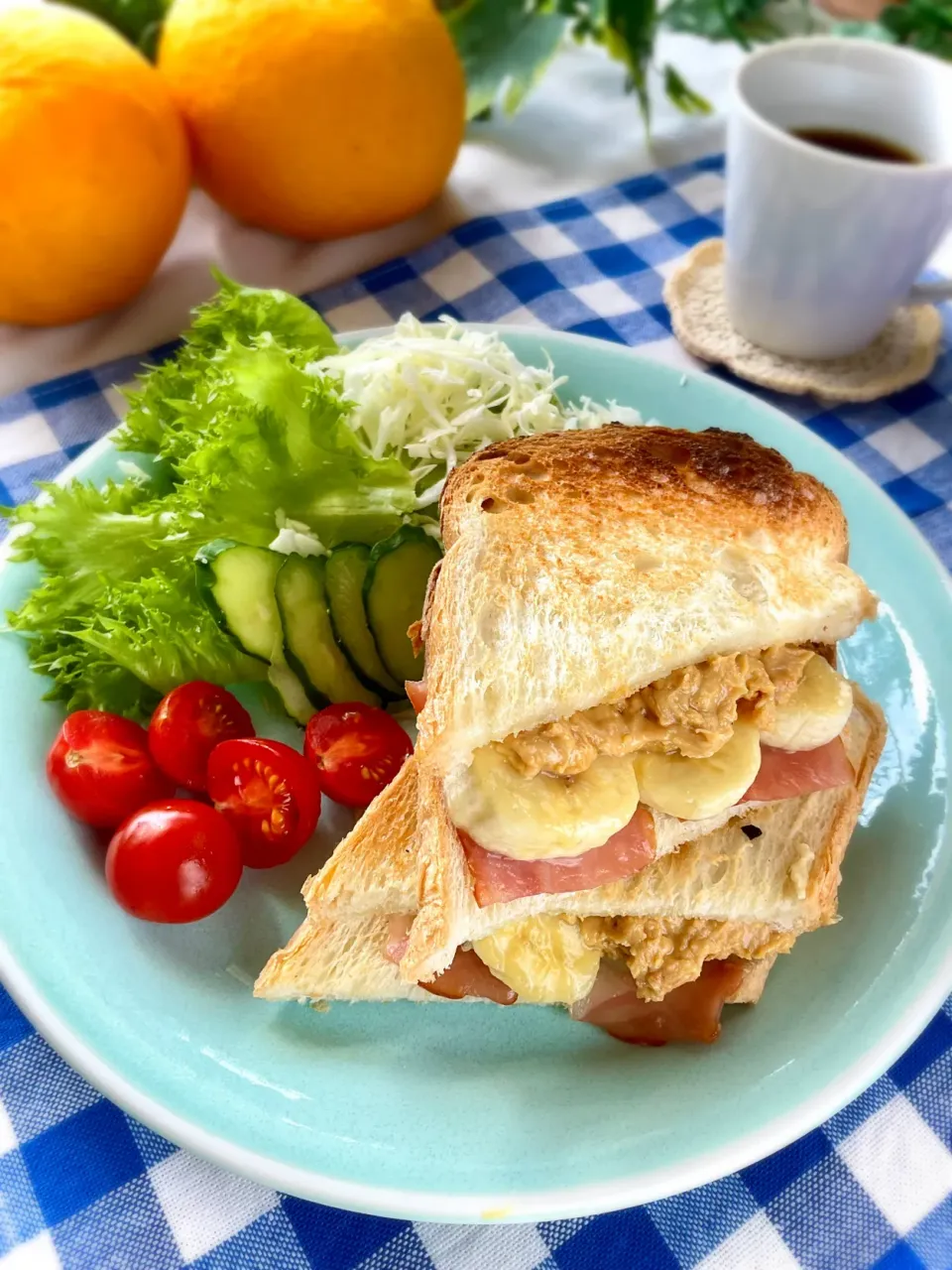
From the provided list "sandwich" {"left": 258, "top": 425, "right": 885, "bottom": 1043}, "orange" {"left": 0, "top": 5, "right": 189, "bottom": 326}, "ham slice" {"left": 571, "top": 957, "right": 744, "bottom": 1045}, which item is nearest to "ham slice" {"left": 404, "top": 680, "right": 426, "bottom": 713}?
"sandwich" {"left": 258, "top": 425, "right": 885, "bottom": 1043}

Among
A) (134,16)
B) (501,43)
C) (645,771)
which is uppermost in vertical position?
(134,16)

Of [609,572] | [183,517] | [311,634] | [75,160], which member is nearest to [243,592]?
[311,634]

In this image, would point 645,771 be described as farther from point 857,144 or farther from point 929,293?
point 857,144

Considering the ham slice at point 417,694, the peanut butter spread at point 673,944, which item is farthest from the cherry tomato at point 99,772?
the peanut butter spread at point 673,944

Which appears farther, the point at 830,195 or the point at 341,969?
the point at 830,195

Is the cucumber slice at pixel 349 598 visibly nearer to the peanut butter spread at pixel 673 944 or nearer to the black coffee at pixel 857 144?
the peanut butter spread at pixel 673 944

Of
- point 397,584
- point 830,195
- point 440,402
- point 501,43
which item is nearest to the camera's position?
point 397,584
